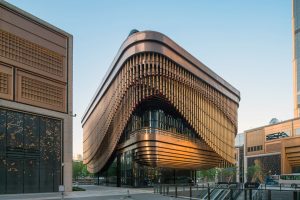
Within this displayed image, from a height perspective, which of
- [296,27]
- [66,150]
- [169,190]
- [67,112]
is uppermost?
[296,27]

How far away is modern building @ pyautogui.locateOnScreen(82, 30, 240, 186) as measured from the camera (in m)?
64.4

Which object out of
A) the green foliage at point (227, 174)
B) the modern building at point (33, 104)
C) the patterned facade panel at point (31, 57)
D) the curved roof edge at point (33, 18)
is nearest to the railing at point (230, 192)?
the modern building at point (33, 104)

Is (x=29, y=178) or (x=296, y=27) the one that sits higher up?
(x=296, y=27)

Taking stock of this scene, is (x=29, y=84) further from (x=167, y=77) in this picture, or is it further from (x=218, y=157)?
(x=218, y=157)

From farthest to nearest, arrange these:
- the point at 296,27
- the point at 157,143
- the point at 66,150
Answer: the point at 296,27 < the point at 157,143 < the point at 66,150

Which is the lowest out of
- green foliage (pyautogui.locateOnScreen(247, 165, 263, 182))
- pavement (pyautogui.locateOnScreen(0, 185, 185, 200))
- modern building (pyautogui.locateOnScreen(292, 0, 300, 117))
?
green foliage (pyautogui.locateOnScreen(247, 165, 263, 182))

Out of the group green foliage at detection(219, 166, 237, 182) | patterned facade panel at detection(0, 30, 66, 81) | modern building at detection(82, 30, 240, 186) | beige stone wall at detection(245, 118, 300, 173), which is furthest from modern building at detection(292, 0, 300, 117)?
patterned facade panel at detection(0, 30, 66, 81)

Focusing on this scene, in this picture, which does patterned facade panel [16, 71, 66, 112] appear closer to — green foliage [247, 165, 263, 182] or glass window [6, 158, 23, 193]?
glass window [6, 158, 23, 193]

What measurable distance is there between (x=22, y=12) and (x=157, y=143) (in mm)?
29540

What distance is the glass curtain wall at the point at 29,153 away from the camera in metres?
48.3

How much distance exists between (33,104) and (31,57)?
636 centimetres

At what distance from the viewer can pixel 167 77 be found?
6562cm

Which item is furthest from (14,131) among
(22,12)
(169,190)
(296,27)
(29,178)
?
(296,27)

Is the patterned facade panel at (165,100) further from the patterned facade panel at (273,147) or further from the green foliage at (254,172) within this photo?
the green foliage at (254,172)
